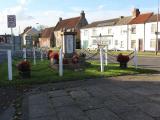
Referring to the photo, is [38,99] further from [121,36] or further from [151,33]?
[121,36]

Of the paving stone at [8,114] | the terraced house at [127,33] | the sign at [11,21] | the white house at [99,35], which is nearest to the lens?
the paving stone at [8,114]

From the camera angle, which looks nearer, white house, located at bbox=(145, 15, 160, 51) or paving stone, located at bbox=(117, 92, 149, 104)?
paving stone, located at bbox=(117, 92, 149, 104)

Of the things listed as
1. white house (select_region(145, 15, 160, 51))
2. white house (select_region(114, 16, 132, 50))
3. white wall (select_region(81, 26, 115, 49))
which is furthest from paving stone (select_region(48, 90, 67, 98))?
white wall (select_region(81, 26, 115, 49))

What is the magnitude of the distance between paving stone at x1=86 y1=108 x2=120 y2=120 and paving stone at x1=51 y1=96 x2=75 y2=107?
4.42ft

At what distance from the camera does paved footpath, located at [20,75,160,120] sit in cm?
851

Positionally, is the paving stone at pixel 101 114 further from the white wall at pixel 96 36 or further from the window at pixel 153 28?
the white wall at pixel 96 36

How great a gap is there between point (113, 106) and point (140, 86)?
3688 millimetres

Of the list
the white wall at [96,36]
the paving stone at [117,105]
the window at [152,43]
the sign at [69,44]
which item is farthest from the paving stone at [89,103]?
the white wall at [96,36]

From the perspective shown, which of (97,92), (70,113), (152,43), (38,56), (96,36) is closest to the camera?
(70,113)

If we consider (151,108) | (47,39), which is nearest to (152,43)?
(151,108)

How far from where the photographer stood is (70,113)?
29.0 ft

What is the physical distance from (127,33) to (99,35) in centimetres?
1268

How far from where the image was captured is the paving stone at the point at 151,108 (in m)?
8.35

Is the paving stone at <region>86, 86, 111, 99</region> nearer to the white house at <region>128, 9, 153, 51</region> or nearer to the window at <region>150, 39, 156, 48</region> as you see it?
the window at <region>150, 39, 156, 48</region>
